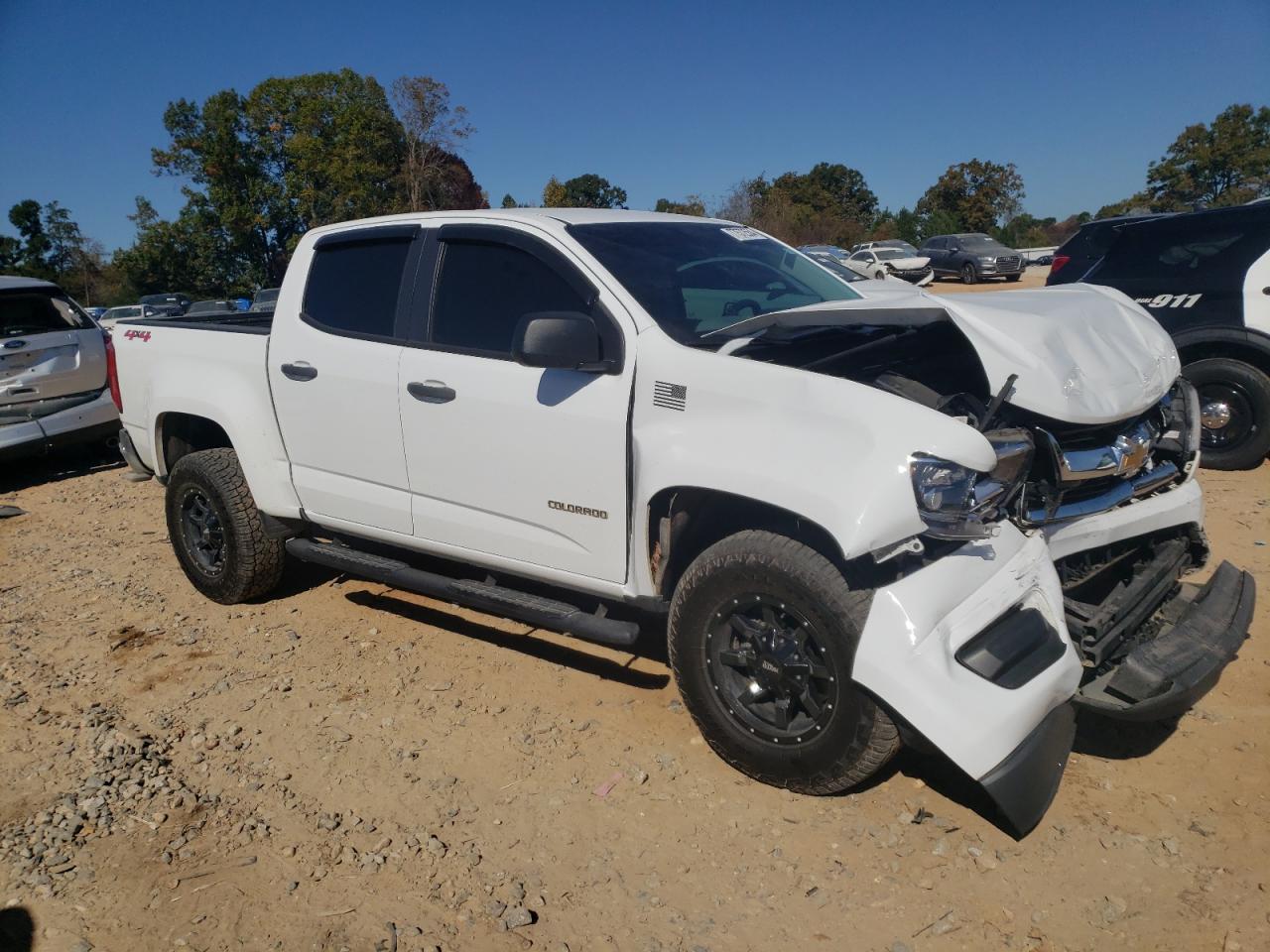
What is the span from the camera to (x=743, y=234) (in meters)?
4.12

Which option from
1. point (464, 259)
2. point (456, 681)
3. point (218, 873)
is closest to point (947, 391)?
point (464, 259)

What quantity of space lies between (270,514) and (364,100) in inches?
1549

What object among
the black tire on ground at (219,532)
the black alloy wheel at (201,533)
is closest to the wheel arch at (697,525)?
the black tire on ground at (219,532)

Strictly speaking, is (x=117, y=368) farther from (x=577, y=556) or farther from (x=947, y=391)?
(x=947, y=391)

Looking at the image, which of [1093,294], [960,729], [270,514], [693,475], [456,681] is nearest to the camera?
[960,729]

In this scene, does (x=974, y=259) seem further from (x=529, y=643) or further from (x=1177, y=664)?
→ (x=1177, y=664)

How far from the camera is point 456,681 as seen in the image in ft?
12.8

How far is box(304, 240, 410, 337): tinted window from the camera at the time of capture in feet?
12.8

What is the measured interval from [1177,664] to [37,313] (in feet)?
32.1

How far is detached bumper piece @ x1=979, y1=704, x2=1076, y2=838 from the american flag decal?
1.48 metres

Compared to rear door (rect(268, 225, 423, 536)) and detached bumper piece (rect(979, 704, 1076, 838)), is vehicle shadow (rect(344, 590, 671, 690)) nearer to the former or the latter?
rear door (rect(268, 225, 423, 536))

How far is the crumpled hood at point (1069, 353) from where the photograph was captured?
2758mm

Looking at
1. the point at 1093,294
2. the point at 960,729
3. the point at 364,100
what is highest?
the point at 364,100

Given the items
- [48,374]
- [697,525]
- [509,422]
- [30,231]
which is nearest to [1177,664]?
[697,525]
